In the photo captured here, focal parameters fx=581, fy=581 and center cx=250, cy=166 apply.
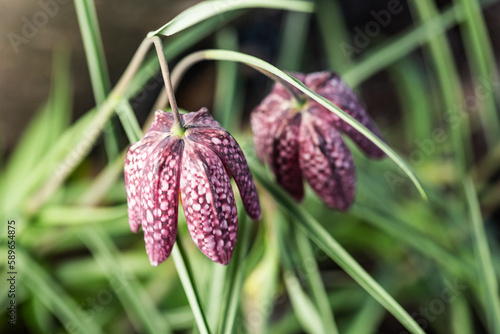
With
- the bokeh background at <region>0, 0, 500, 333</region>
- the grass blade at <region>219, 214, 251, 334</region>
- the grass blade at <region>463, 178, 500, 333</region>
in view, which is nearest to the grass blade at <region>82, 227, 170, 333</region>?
the bokeh background at <region>0, 0, 500, 333</region>

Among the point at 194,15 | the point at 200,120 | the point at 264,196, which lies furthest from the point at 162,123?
the point at 264,196

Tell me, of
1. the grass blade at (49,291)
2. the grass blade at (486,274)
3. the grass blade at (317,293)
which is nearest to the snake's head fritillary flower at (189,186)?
the grass blade at (317,293)

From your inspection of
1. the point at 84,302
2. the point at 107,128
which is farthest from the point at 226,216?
the point at 84,302

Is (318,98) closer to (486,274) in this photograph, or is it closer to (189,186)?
(189,186)

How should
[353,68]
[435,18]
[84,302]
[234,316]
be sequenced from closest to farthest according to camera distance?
[234,316], [435,18], [353,68], [84,302]

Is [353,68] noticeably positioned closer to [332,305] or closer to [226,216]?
[332,305]

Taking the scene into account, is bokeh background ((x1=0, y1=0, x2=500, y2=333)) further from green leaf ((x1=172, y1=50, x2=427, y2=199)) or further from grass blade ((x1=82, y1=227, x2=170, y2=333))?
green leaf ((x1=172, y1=50, x2=427, y2=199))

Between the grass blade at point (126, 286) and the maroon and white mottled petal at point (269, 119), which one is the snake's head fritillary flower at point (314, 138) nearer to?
the maroon and white mottled petal at point (269, 119)
